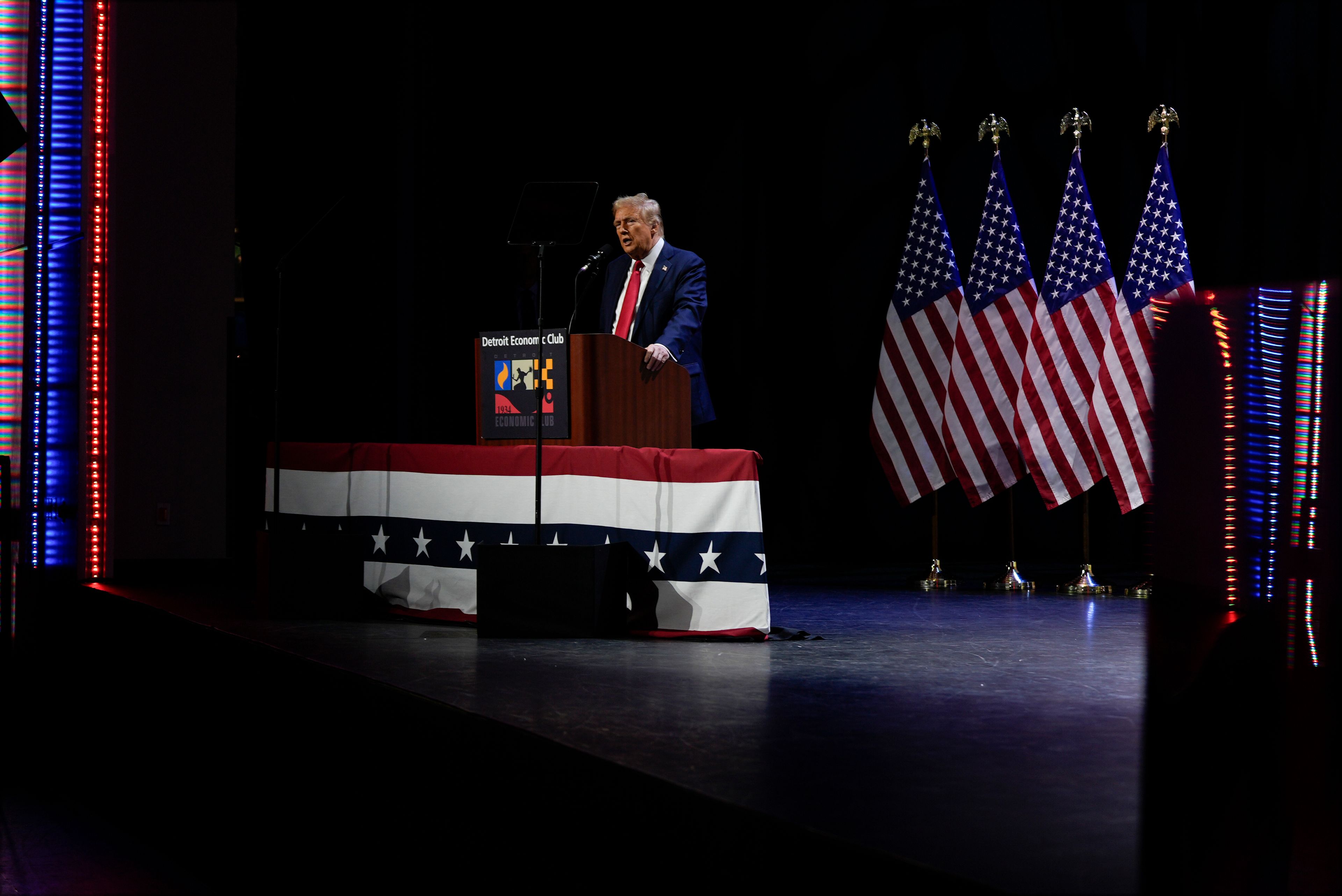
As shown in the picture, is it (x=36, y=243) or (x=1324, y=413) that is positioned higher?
(x=36, y=243)

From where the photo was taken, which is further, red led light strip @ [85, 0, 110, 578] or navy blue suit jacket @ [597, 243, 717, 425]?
red led light strip @ [85, 0, 110, 578]

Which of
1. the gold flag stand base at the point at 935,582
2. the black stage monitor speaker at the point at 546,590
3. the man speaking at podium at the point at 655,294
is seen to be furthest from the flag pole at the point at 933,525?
the black stage monitor speaker at the point at 546,590

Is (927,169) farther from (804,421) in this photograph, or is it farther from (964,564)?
(964,564)

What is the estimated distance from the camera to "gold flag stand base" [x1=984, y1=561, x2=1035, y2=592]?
5.29 metres

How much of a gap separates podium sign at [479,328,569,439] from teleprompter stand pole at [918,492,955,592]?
2.20 metres

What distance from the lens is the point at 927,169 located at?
5875 mm

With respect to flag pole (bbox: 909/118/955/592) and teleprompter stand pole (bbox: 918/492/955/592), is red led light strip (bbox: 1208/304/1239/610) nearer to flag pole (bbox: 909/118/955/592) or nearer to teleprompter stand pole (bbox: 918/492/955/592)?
teleprompter stand pole (bbox: 918/492/955/592)

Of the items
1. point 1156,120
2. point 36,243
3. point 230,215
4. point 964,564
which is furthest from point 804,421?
point 36,243

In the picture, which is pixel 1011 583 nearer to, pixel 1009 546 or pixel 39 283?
pixel 1009 546

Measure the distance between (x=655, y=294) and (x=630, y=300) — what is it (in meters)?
0.14

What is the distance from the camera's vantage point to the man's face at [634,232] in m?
4.27

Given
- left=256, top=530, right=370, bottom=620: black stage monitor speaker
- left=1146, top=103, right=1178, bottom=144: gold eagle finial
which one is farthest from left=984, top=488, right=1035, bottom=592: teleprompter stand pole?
left=256, top=530, right=370, bottom=620: black stage monitor speaker

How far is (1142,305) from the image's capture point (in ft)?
17.9

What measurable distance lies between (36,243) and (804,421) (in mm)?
3929
